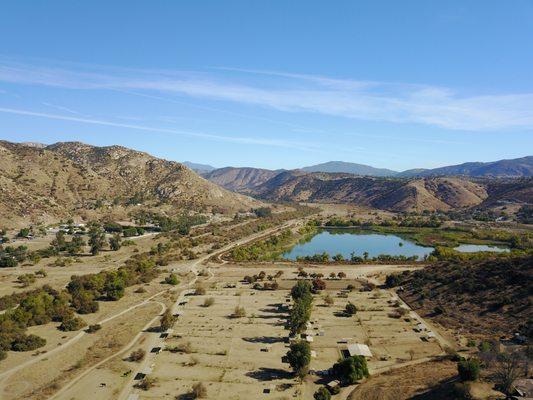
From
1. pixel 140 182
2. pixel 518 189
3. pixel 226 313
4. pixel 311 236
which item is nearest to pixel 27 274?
pixel 226 313

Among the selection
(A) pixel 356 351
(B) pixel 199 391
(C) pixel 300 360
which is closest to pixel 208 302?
(A) pixel 356 351

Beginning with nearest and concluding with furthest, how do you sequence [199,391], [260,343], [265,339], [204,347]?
1. [199,391]
2. [204,347]
3. [260,343]
4. [265,339]

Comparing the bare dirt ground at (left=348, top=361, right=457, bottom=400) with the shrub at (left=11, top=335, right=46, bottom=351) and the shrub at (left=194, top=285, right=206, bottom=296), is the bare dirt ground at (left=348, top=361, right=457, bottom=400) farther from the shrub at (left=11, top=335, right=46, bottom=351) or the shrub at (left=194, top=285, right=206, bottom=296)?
the shrub at (left=194, top=285, right=206, bottom=296)

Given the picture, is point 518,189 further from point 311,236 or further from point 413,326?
point 413,326

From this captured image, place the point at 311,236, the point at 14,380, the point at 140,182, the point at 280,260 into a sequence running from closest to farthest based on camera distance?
the point at 14,380 → the point at 280,260 → the point at 311,236 → the point at 140,182

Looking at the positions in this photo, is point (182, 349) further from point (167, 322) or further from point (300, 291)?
point (300, 291)

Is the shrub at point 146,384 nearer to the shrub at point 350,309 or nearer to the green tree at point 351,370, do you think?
the green tree at point 351,370

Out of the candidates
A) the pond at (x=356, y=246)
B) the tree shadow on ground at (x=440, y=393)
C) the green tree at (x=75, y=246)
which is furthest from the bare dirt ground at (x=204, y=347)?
the pond at (x=356, y=246)
